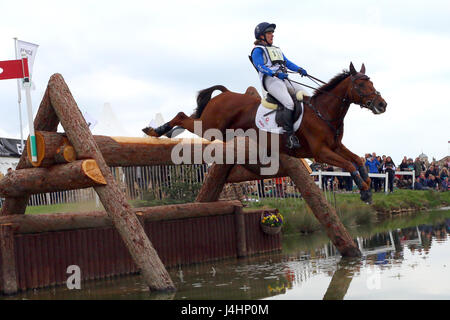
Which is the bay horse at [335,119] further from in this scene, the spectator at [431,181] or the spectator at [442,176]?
the spectator at [442,176]

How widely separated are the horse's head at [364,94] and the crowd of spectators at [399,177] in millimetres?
14251

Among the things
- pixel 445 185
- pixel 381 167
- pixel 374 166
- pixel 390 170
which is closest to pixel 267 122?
pixel 374 166

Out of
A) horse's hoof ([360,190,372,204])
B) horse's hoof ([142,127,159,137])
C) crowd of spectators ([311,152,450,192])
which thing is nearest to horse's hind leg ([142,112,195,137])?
horse's hoof ([142,127,159,137])

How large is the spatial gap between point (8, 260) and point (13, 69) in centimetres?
241

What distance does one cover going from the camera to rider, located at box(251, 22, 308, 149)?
9023mm

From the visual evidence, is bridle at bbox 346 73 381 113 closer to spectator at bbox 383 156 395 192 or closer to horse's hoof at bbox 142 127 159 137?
→ horse's hoof at bbox 142 127 159 137

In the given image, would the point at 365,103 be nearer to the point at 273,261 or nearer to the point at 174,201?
the point at 273,261

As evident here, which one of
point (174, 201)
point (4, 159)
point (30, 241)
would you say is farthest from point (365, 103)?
point (4, 159)

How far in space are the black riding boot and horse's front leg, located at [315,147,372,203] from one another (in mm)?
358

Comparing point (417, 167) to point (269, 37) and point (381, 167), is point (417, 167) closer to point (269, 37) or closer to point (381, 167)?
point (381, 167)

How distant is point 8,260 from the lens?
859 centimetres

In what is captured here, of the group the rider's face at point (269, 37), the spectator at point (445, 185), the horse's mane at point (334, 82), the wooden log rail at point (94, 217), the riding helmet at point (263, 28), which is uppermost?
the riding helmet at point (263, 28)

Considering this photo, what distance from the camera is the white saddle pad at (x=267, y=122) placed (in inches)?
358

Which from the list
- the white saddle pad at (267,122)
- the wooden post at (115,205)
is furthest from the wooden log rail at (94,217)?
the white saddle pad at (267,122)
